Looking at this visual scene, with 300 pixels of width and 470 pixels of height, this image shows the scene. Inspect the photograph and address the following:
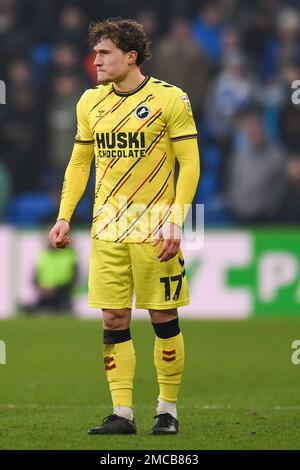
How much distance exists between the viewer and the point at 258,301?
1465 centimetres

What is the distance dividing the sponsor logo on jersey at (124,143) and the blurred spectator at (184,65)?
1007 cm

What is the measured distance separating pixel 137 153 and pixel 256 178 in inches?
375

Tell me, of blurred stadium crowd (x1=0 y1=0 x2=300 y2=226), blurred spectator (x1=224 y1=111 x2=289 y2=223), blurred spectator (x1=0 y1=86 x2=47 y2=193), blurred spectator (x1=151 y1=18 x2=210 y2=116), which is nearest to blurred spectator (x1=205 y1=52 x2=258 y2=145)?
blurred stadium crowd (x1=0 y1=0 x2=300 y2=226)

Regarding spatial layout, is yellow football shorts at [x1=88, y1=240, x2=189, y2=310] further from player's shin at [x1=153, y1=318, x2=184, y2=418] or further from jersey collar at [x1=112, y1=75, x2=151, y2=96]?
jersey collar at [x1=112, y1=75, x2=151, y2=96]

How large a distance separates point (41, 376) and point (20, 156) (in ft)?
23.7

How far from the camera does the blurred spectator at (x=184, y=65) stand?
653 inches

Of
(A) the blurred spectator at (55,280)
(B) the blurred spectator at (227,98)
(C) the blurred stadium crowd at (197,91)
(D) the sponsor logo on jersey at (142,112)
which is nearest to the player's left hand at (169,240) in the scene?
(D) the sponsor logo on jersey at (142,112)

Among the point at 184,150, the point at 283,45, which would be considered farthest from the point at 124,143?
the point at 283,45

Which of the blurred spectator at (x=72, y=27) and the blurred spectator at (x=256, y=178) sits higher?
the blurred spectator at (x=72, y=27)

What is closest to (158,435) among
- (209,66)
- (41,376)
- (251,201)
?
(41,376)

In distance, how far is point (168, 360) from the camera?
6.61m

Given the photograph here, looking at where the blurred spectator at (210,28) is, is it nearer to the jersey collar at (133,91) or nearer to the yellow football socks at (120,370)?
the jersey collar at (133,91)

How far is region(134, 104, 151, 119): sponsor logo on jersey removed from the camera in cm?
654

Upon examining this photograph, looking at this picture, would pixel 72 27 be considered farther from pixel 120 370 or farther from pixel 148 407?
pixel 120 370
